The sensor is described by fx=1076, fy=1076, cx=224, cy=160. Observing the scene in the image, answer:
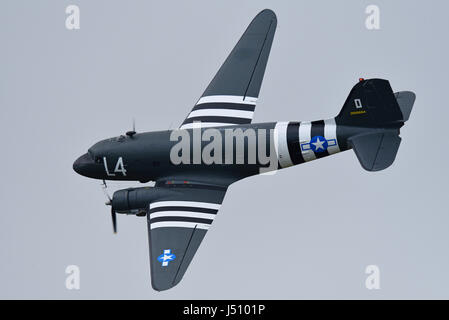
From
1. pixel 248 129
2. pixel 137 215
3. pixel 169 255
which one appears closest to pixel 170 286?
pixel 169 255

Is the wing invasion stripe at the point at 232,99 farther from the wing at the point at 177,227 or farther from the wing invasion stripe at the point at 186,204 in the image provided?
the wing invasion stripe at the point at 186,204

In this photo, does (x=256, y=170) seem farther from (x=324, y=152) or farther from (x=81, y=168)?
(x=81, y=168)

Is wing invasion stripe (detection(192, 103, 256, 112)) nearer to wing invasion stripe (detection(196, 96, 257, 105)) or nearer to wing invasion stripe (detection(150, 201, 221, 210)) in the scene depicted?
wing invasion stripe (detection(196, 96, 257, 105))

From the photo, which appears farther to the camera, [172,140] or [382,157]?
[172,140]

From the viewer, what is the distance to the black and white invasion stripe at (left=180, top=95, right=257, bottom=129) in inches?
Result: 1615

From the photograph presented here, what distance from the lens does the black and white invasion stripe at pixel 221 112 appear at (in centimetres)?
4103

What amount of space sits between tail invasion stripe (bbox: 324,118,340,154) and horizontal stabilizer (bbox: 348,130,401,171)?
2.83 ft

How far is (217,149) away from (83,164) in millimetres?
5643

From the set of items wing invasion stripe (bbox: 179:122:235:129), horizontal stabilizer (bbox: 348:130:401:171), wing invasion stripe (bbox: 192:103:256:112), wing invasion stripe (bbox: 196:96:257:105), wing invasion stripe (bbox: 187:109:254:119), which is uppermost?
wing invasion stripe (bbox: 196:96:257:105)

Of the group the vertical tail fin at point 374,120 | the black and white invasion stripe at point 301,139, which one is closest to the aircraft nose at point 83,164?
the black and white invasion stripe at point 301,139

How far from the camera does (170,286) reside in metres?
36.4

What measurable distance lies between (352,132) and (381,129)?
3.69ft

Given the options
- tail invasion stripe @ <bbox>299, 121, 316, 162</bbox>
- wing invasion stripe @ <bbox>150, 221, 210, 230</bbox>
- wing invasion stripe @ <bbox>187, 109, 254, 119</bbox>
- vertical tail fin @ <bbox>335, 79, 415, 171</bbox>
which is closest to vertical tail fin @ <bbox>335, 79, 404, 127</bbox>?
vertical tail fin @ <bbox>335, 79, 415, 171</bbox>

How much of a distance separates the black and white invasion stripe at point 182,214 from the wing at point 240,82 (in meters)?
3.44
